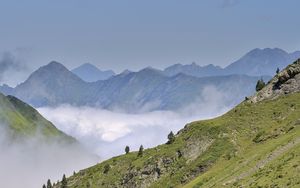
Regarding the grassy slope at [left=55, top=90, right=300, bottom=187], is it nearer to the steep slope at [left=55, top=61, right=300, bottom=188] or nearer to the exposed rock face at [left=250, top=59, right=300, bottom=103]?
Result: the steep slope at [left=55, top=61, right=300, bottom=188]

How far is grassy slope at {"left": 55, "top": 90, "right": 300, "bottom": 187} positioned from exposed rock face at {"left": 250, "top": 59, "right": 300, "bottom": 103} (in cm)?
460

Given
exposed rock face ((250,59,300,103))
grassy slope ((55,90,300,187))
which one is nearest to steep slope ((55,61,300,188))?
grassy slope ((55,90,300,187))

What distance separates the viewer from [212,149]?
423 feet

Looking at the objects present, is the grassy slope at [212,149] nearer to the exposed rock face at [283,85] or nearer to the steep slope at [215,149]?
the steep slope at [215,149]

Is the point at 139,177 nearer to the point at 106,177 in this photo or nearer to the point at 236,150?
the point at 106,177

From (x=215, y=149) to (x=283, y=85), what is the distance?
38.7m

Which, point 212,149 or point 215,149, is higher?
point 212,149

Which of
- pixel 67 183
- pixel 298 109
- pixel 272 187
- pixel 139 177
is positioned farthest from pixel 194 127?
pixel 272 187

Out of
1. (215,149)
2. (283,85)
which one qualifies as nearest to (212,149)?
(215,149)

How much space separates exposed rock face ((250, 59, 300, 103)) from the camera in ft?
491

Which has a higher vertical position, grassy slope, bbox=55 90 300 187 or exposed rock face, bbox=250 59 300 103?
exposed rock face, bbox=250 59 300 103

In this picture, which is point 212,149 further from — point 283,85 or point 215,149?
point 283,85

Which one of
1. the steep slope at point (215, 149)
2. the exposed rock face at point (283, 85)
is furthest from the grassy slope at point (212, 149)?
the exposed rock face at point (283, 85)

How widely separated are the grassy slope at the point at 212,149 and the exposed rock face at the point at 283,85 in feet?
15.1
